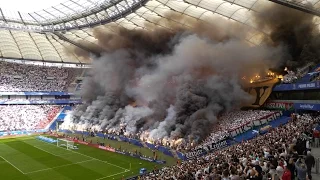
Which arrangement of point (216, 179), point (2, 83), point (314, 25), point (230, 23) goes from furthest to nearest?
1. point (2, 83)
2. point (230, 23)
3. point (314, 25)
4. point (216, 179)

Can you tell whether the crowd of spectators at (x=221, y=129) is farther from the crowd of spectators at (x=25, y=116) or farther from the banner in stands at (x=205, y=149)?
the crowd of spectators at (x=25, y=116)

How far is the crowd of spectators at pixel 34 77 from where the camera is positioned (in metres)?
67.9

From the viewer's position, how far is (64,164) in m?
31.8

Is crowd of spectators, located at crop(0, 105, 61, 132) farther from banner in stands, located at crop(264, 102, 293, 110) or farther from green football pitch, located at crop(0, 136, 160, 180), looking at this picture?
banner in stands, located at crop(264, 102, 293, 110)

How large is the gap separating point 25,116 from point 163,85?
33205mm

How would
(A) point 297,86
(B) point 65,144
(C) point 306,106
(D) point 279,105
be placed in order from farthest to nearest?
(B) point 65,144
(D) point 279,105
(A) point 297,86
(C) point 306,106

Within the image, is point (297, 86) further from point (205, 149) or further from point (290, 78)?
point (205, 149)

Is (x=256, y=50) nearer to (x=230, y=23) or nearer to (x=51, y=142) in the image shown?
(x=230, y=23)

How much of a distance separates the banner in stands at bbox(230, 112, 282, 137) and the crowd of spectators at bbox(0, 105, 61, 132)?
146ft

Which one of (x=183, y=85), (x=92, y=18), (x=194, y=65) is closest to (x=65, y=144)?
(x=183, y=85)

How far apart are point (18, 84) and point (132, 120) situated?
111ft

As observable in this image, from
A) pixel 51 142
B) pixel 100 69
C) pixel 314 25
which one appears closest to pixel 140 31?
pixel 100 69

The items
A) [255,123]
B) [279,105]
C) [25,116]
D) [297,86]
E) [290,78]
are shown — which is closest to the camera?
[255,123]

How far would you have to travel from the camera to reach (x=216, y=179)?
9.95 m
